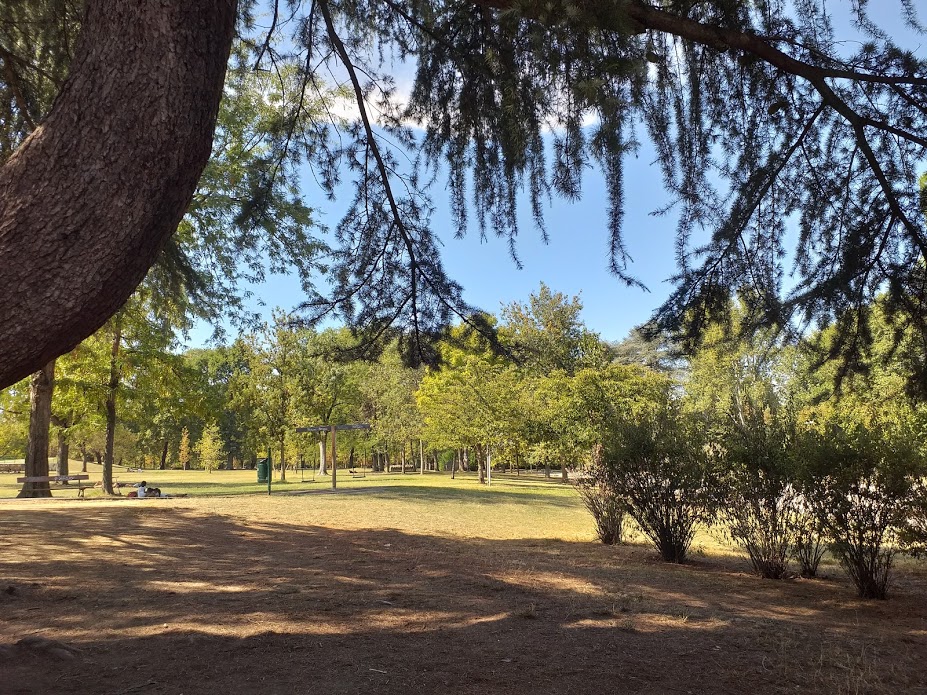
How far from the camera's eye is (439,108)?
4121mm

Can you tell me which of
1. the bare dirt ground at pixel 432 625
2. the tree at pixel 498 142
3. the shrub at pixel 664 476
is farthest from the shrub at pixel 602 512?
the tree at pixel 498 142

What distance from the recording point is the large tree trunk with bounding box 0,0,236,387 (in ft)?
6.17

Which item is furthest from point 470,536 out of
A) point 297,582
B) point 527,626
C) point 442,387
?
point 442,387

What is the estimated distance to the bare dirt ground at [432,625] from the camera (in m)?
3.07

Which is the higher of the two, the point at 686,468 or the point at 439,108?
the point at 439,108

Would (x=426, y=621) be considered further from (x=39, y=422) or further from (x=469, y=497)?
(x=39, y=422)

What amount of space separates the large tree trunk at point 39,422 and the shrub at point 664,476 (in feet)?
51.8

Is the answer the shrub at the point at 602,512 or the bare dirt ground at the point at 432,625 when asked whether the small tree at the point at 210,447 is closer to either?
the shrub at the point at 602,512

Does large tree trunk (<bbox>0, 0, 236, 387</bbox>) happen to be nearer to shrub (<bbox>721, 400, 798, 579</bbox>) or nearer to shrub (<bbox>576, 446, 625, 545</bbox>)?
shrub (<bbox>721, 400, 798, 579</bbox>)

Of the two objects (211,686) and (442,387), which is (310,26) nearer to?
(211,686)

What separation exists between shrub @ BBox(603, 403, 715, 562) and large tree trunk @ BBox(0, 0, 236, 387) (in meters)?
7.00

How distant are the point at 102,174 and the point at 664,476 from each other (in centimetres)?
→ 734

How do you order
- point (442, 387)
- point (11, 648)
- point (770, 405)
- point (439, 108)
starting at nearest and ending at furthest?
point (11, 648), point (439, 108), point (770, 405), point (442, 387)

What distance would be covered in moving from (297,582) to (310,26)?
4928 millimetres
